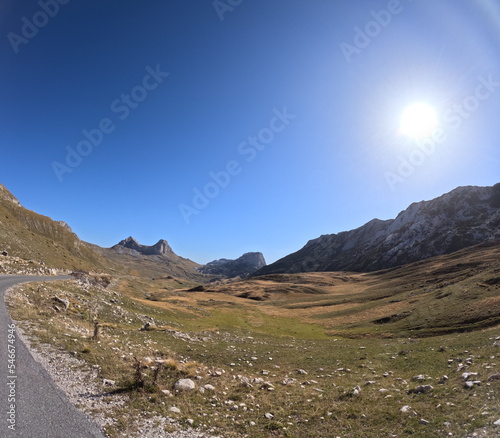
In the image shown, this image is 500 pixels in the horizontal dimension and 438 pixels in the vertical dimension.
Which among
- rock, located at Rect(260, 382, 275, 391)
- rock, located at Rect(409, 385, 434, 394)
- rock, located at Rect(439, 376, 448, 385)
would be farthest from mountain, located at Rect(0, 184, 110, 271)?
rock, located at Rect(439, 376, 448, 385)

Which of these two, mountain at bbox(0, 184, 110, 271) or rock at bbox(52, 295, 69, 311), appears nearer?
rock at bbox(52, 295, 69, 311)

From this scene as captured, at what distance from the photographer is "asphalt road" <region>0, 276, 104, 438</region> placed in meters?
8.07

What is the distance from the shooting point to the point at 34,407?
9.13 m

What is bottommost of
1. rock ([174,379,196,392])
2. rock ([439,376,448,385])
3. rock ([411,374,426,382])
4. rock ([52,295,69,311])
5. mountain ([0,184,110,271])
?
rock ([411,374,426,382])

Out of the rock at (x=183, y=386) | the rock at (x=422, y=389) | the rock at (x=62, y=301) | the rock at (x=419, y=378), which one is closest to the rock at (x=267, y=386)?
the rock at (x=183, y=386)

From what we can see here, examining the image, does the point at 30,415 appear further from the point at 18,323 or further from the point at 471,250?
the point at 471,250

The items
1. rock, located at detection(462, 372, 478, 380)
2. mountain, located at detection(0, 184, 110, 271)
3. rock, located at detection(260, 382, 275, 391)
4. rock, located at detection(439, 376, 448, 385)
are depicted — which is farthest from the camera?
mountain, located at detection(0, 184, 110, 271)

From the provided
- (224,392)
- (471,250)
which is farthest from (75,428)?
(471,250)

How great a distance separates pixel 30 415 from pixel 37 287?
3165cm

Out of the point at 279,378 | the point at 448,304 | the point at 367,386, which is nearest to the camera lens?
the point at 367,386

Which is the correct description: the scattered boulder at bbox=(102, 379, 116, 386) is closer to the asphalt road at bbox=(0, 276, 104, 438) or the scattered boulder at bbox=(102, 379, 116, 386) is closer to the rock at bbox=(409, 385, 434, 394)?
the asphalt road at bbox=(0, 276, 104, 438)

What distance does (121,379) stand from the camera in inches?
508

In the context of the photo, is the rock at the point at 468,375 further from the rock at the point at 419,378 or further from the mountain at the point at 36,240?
the mountain at the point at 36,240

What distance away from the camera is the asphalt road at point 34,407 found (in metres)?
8.07
